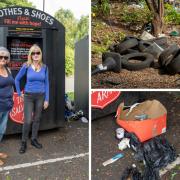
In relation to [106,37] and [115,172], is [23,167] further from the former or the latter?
[106,37]

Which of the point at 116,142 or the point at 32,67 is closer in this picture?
the point at 116,142

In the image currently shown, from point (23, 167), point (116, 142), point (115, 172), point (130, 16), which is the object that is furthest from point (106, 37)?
point (23, 167)

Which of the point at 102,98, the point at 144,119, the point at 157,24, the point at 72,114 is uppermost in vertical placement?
the point at 157,24

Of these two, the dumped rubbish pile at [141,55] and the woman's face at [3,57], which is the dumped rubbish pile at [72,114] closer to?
the woman's face at [3,57]

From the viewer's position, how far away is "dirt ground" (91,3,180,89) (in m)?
2.72

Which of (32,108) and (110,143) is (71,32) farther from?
(110,143)

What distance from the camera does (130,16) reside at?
276 centimetres

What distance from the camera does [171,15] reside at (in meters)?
2.77

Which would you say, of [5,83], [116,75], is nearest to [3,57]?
[5,83]

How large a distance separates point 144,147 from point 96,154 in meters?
0.40

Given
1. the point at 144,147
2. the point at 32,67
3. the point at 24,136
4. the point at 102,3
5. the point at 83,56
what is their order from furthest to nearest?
the point at 83,56 → the point at 24,136 → the point at 32,67 → the point at 144,147 → the point at 102,3

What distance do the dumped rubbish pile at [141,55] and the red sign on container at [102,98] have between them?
0.25 meters

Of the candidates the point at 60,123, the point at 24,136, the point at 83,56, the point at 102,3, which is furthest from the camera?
the point at 83,56

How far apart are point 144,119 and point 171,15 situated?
0.84 meters
